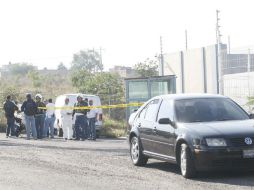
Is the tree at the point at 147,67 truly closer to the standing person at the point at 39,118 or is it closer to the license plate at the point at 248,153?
the standing person at the point at 39,118

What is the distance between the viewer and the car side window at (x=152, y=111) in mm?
14037

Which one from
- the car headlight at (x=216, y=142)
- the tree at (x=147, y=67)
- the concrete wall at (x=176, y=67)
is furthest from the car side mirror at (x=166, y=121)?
the tree at (x=147, y=67)

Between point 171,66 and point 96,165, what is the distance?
24809 millimetres

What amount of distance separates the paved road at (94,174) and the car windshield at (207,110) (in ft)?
3.46

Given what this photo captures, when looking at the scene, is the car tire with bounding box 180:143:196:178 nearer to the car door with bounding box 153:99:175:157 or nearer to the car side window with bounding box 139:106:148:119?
the car door with bounding box 153:99:175:157

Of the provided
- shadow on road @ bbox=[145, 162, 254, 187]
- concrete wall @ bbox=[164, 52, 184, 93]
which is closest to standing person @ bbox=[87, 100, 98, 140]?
shadow on road @ bbox=[145, 162, 254, 187]

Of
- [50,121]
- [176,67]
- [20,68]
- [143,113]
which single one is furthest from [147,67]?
[20,68]

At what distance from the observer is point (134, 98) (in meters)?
27.7

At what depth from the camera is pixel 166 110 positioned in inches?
534

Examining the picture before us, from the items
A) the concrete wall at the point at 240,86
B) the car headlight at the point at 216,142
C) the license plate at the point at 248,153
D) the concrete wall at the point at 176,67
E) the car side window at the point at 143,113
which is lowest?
the license plate at the point at 248,153

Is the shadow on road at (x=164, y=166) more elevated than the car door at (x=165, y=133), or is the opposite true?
the car door at (x=165, y=133)

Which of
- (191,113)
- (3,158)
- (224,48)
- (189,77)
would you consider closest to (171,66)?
(189,77)

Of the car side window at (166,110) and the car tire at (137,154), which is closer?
the car side window at (166,110)

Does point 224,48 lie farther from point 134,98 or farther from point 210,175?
point 210,175
